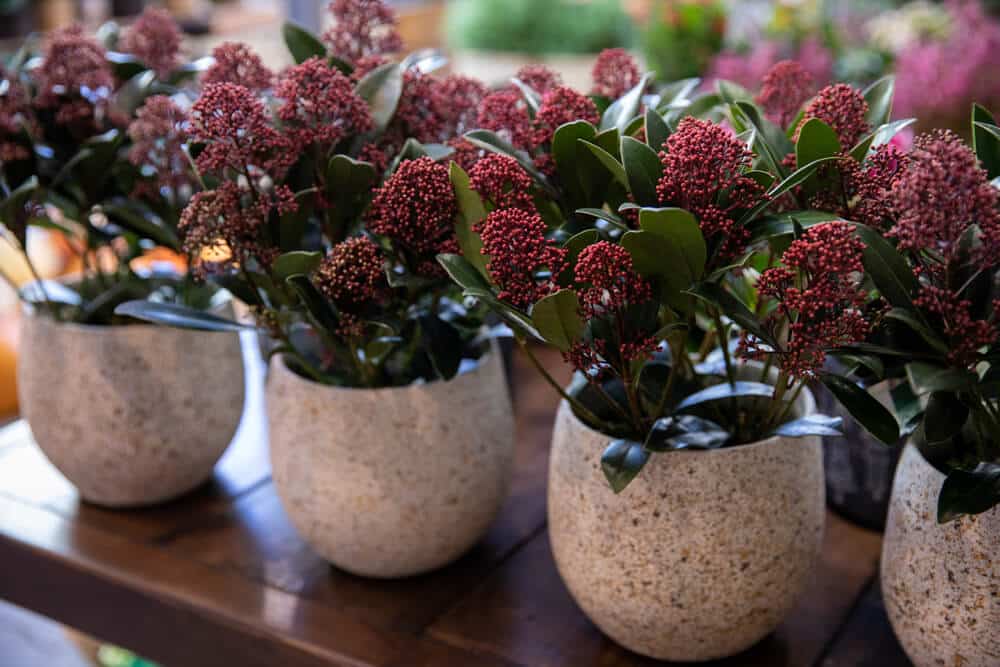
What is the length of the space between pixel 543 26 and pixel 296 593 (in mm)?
3405

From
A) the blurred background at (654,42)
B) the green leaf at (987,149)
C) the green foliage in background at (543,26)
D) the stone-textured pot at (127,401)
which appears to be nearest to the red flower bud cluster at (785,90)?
the green leaf at (987,149)

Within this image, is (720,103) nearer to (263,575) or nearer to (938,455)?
(938,455)

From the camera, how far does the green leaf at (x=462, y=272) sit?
2.03 ft

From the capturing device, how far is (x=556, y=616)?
0.81 m

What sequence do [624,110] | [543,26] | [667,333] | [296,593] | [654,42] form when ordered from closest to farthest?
[667,333], [624,110], [296,593], [654,42], [543,26]

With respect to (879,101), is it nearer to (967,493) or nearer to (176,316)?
(967,493)

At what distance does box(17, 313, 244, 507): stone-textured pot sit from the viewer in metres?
0.94

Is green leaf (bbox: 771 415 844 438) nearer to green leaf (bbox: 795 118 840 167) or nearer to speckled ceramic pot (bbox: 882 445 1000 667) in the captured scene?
speckled ceramic pot (bbox: 882 445 1000 667)

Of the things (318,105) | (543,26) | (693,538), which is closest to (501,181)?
(318,105)

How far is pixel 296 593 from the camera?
0.85 metres

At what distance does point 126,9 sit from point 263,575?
4171mm

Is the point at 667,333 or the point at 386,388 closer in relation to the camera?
the point at 667,333

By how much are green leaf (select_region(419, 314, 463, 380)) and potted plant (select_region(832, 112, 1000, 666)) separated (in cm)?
28

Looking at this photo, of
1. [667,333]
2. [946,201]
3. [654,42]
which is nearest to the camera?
[946,201]
